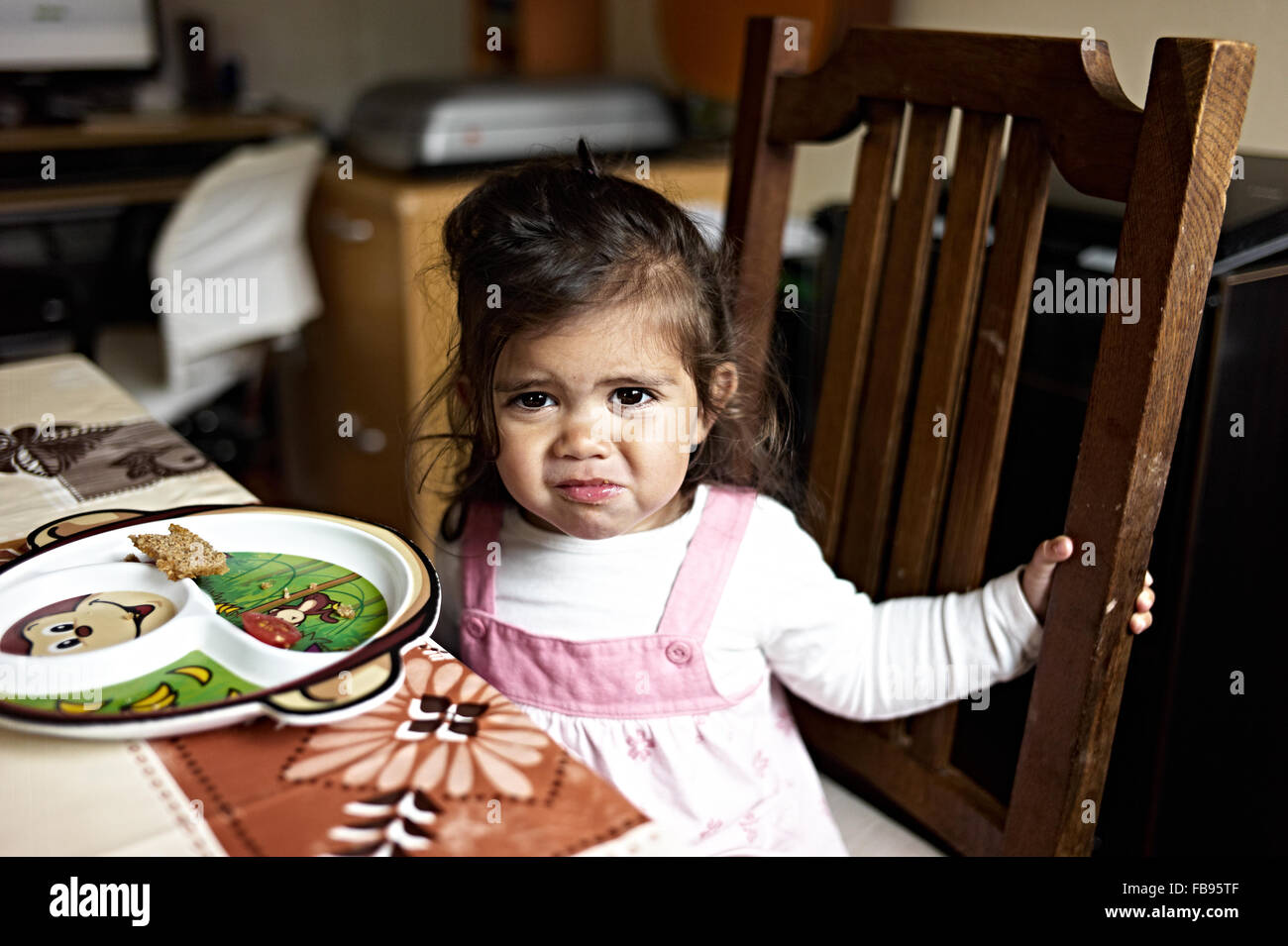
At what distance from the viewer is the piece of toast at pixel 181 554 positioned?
2.15 ft

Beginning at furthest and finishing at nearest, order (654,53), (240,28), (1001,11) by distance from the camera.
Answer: (240,28), (654,53), (1001,11)

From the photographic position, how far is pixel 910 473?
92 centimetres

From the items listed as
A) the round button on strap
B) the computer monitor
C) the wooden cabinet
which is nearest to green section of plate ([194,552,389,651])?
the round button on strap

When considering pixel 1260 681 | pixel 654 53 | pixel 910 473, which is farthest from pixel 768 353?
pixel 654 53

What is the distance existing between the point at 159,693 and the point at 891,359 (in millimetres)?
617

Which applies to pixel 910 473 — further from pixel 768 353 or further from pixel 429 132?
pixel 429 132

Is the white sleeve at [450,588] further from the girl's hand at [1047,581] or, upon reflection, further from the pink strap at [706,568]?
the girl's hand at [1047,581]

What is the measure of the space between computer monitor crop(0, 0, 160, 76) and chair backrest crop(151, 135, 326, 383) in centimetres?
60

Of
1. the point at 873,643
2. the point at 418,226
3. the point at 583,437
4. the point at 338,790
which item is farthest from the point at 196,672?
the point at 418,226

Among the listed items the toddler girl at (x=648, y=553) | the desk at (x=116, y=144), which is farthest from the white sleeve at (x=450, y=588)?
the desk at (x=116, y=144)

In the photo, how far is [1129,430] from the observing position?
71 centimetres

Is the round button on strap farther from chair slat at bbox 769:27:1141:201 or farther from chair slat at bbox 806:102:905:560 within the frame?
chair slat at bbox 769:27:1141:201

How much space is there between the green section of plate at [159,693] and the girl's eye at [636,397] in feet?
1.15

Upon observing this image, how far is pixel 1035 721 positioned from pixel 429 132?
1640mm
